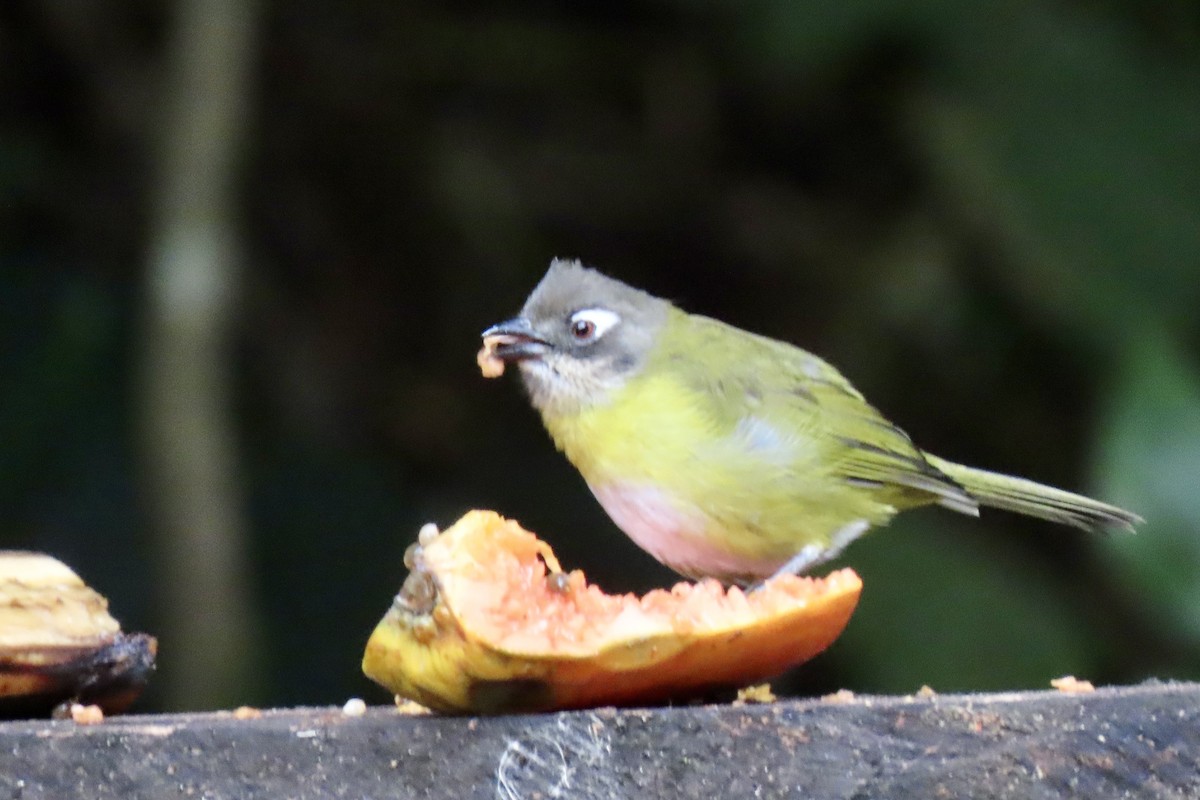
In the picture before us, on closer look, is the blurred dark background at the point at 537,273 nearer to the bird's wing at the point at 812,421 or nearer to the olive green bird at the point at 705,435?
the bird's wing at the point at 812,421

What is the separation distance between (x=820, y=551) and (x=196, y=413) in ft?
8.86

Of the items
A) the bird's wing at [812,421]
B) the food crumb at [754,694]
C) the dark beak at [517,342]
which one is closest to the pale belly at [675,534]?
the bird's wing at [812,421]

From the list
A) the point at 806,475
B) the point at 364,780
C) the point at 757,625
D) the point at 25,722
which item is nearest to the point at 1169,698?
the point at 757,625

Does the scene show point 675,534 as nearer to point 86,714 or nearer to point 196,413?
point 86,714

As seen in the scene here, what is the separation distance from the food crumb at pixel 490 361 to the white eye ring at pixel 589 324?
0.69ft

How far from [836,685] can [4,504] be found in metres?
3.19

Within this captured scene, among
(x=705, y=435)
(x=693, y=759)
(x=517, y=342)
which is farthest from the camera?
(x=517, y=342)

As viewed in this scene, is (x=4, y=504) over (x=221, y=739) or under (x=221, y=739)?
under

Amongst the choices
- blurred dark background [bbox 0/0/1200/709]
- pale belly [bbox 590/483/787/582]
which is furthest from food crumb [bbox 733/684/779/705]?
blurred dark background [bbox 0/0/1200/709]

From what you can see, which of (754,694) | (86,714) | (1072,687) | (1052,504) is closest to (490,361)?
(754,694)

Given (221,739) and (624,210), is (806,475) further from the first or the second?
(624,210)

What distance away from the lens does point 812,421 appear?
4254mm

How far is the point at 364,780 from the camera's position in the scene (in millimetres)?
2213

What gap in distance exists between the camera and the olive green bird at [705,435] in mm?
3916
